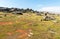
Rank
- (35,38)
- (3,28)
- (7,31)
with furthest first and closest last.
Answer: (3,28), (7,31), (35,38)

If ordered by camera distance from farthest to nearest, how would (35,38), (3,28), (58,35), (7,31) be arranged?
(3,28) → (7,31) → (58,35) → (35,38)

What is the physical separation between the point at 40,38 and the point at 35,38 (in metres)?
1.71

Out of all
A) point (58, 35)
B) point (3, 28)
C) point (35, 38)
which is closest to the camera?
point (35, 38)

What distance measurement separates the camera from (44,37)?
61.2 meters

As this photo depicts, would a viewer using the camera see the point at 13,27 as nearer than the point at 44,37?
No

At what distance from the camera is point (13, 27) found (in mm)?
75250

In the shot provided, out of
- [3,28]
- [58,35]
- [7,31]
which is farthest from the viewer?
[3,28]

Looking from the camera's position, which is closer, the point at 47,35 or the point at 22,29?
the point at 47,35

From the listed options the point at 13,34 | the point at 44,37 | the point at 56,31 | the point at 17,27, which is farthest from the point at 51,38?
the point at 17,27

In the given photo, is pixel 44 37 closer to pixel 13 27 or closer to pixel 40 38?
pixel 40 38

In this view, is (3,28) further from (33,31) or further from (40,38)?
(40,38)

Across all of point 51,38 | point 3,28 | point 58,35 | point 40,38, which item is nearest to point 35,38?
point 40,38

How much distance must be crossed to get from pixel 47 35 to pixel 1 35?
15788 millimetres

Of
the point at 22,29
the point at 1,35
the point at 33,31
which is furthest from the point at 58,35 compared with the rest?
the point at 1,35
